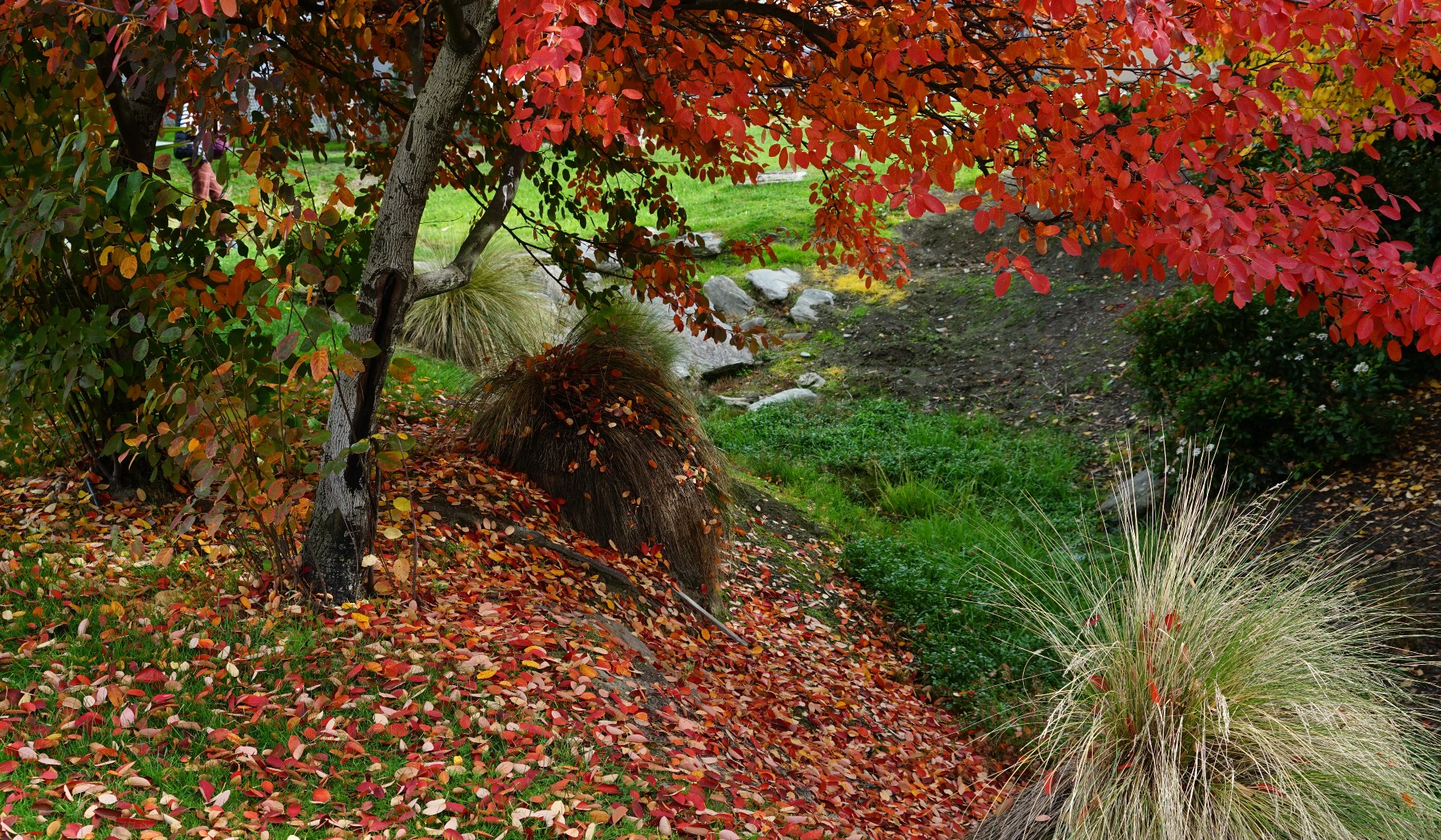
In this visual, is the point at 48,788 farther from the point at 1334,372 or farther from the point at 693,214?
the point at 693,214

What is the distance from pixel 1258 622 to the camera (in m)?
3.34

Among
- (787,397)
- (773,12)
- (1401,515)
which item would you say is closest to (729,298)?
(787,397)

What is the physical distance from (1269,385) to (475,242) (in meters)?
5.07

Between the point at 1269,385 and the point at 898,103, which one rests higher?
the point at 898,103

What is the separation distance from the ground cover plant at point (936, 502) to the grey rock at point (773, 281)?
2.64 meters

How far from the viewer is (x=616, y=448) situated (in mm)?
5098

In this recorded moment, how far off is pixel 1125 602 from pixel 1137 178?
4.57ft

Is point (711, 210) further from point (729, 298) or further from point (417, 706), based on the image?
point (417, 706)

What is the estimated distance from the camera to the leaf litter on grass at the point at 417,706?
266cm

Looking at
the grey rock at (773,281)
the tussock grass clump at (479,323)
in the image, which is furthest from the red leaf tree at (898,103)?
the grey rock at (773,281)

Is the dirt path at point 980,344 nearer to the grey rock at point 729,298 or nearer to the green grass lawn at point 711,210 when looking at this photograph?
the grey rock at point 729,298

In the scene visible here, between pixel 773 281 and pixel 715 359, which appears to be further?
pixel 773 281

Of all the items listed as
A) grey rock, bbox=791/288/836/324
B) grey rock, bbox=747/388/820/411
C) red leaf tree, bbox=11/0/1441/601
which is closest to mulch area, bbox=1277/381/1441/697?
red leaf tree, bbox=11/0/1441/601

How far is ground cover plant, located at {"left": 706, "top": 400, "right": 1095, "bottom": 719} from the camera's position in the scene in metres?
5.62
